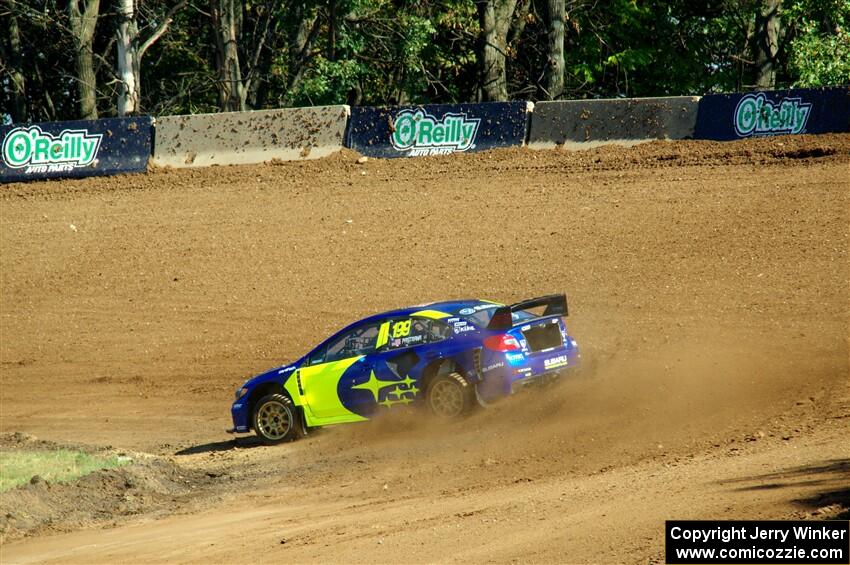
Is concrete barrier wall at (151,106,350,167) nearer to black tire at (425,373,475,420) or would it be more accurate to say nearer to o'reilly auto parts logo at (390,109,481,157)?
o'reilly auto parts logo at (390,109,481,157)

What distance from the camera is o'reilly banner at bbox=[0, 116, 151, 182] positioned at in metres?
25.1

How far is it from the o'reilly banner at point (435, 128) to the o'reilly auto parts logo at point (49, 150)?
5.99 meters

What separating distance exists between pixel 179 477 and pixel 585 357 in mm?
5894

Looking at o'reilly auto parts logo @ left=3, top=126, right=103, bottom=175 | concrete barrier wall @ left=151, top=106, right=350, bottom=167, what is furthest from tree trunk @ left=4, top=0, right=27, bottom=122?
concrete barrier wall @ left=151, top=106, right=350, bottom=167

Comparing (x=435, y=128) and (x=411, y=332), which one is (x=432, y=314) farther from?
(x=435, y=128)

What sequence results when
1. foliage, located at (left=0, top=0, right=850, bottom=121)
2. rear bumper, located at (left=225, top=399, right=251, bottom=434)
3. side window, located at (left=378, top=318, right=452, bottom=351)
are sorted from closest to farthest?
side window, located at (left=378, top=318, right=452, bottom=351)
rear bumper, located at (left=225, top=399, right=251, bottom=434)
foliage, located at (left=0, top=0, right=850, bottom=121)

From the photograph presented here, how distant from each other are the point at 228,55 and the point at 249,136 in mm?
7481

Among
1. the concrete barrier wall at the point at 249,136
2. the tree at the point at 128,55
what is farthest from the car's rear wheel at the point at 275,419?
the tree at the point at 128,55

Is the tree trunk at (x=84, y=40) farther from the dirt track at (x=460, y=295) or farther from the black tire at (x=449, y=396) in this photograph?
the black tire at (x=449, y=396)

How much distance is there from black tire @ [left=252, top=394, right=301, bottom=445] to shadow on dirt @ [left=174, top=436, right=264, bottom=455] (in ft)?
0.92

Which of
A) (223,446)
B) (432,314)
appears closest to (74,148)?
(223,446)

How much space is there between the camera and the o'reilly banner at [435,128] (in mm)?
23422

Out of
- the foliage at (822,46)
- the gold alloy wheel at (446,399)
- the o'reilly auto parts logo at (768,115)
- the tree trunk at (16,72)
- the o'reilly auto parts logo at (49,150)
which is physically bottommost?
the gold alloy wheel at (446,399)

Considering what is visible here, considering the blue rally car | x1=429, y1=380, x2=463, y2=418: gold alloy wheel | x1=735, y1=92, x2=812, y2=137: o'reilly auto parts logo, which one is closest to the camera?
the blue rally car
